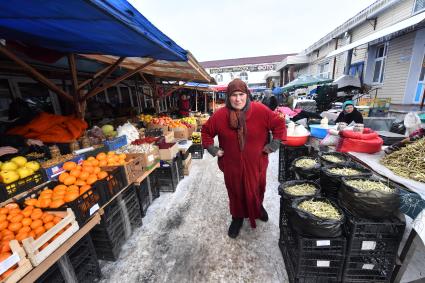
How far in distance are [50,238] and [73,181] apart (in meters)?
0.82

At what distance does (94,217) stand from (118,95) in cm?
739

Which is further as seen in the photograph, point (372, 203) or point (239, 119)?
point (239, 119)

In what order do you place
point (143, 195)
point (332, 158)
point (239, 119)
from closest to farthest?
point (239, 119)
point (332, 158)
point (143, 195)

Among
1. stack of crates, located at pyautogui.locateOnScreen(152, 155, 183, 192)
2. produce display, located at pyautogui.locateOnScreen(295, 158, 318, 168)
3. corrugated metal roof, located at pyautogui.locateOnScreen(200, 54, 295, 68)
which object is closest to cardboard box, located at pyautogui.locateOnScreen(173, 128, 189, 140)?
stack of crates, located at pyautogui.locateOnScreen(152, 155, 183, 192)

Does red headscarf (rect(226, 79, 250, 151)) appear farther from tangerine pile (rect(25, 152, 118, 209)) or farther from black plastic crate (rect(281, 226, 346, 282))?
tangerine pile (rect(25, 152, 118, 209))

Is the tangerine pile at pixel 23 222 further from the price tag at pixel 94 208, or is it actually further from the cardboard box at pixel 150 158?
the cardboard box at pixel 150 158

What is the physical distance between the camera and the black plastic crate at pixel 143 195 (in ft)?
10.5

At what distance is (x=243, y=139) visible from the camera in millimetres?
2371

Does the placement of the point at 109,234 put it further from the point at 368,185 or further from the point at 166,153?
the point at 368,185

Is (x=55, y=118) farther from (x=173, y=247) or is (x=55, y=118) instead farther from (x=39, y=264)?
(x=173, y=247)

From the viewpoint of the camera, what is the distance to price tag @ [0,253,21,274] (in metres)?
1.23

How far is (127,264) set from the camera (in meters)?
2.40

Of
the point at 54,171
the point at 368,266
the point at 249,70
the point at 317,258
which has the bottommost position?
the point at 368,266

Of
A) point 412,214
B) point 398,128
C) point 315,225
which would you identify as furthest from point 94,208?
point 398,128
